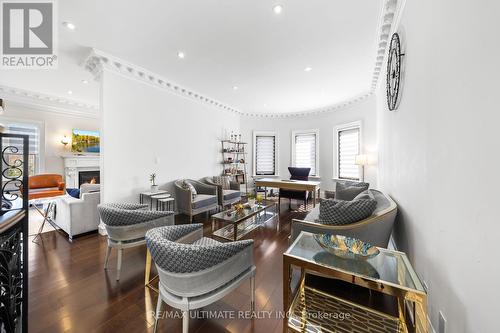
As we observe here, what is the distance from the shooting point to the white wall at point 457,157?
75 cm

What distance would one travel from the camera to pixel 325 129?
6047mm

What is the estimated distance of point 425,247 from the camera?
1365 mm

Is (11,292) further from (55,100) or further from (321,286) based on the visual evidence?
(55,100)

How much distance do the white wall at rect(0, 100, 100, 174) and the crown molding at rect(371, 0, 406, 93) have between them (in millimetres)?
7252

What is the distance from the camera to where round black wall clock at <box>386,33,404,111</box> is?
1972 millimetres

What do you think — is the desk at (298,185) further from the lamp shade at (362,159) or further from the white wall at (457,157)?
the white wall at (457,157)

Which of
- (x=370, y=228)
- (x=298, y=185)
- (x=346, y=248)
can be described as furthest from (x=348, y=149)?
(x=346, y=248)

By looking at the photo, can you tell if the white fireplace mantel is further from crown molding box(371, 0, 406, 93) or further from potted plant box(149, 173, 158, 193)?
crown molding box(371, 0, 406, 93)

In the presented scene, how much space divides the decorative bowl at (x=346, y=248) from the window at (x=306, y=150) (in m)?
5.03

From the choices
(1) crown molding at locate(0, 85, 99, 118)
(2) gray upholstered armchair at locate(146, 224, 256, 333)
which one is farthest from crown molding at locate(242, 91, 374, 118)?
(2) gray upholstered armchair at locate(146, 224, 256, 333)

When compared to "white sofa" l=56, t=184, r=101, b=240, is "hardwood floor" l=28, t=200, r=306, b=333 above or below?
below

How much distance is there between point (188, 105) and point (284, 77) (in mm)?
2350

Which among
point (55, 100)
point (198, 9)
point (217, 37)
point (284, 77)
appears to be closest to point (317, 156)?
point (284, 77)

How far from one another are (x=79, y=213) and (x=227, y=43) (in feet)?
11.3
